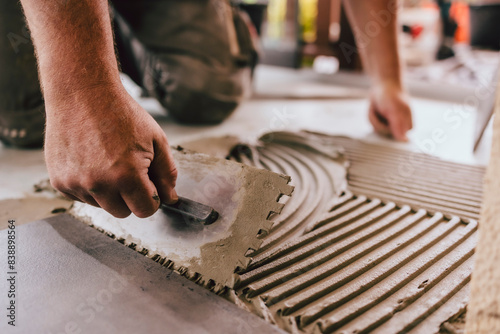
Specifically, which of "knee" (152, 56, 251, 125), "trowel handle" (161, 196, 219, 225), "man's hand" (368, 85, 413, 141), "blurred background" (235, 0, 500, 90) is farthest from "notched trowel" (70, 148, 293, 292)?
"blurred background" (235, 0, 500, 90)

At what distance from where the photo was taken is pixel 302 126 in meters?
1.91

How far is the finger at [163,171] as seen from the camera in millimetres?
742

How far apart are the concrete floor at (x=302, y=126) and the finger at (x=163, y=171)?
1.39 ft

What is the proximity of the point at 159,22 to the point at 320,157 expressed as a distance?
96cm

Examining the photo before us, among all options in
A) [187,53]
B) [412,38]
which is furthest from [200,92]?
[412,38]

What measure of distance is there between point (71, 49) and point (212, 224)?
0.42m

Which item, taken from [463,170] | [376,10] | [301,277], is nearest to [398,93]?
[376,10]

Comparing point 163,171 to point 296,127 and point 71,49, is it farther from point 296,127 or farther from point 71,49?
point 296,127

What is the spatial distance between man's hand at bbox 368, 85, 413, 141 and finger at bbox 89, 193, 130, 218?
1.26 metres

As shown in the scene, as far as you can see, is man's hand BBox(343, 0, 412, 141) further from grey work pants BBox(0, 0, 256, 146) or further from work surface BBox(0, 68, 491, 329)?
grey work pants BBox(0, 0, 256, 146)

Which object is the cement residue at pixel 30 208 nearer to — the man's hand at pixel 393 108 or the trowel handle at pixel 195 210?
the trowel handle at pixel 195 210

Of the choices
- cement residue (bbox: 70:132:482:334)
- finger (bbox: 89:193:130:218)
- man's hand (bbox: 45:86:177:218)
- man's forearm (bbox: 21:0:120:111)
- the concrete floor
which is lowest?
the concrete floor

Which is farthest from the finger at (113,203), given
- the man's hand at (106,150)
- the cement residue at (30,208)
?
the cement residue at (30,208)

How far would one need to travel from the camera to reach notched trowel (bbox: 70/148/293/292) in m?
0.73
